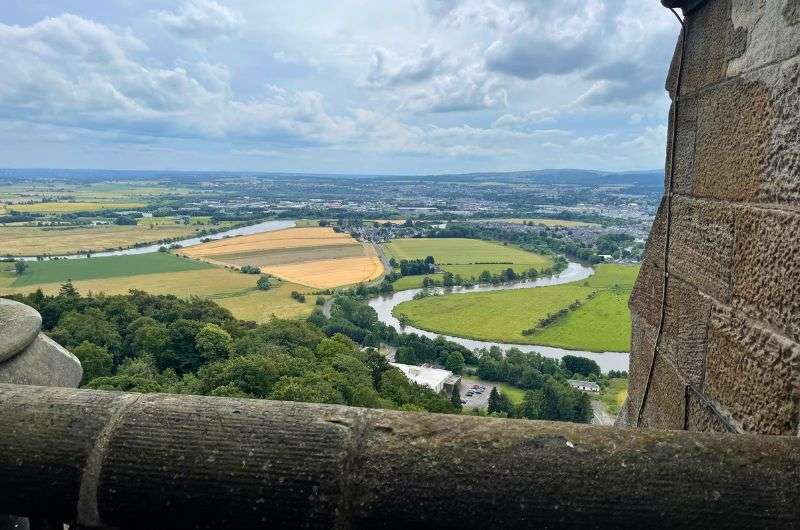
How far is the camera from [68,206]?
14175cm

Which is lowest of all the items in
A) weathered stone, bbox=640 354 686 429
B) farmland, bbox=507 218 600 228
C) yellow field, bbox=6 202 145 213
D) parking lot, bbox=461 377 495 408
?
parking lot, bbox=461 377 495 408

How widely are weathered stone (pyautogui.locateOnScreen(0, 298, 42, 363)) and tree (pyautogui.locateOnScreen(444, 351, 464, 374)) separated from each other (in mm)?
43525

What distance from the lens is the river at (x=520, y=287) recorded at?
48.1 meters

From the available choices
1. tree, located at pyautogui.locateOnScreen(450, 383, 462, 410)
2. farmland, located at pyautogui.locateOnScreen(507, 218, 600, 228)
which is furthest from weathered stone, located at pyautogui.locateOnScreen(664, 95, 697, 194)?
farmland, located at pyautogui.locateOnScreen(507, 218, 600, 228)

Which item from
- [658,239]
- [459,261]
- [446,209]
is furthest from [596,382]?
[446,209]

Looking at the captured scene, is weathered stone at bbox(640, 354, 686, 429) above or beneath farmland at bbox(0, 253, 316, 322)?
above

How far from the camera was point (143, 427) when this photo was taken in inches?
61.1

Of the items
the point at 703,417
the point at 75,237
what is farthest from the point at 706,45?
the point at 75,237

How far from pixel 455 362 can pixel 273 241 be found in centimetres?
5599

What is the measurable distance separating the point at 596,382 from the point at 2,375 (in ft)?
140

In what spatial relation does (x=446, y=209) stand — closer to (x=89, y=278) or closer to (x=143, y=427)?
(x=89, y=278)

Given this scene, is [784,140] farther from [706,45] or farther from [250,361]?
[250,361]

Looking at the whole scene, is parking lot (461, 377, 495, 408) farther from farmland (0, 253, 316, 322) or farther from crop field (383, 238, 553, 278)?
crop field (383, 238, 553, 278)

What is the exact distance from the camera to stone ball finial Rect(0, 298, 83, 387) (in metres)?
2.27
